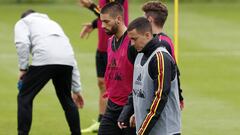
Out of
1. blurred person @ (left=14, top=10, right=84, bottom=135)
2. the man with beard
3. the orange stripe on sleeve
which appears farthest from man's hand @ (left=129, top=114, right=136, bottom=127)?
blurred person @ (left=14, top=10, right=84, bottom=135)

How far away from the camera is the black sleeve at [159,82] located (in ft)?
24.1

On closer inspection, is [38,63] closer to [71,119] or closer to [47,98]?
[71,119]

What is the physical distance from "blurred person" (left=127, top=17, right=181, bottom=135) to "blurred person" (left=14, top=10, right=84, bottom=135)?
2900 mm

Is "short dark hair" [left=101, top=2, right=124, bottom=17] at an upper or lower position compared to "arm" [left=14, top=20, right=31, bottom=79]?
upper

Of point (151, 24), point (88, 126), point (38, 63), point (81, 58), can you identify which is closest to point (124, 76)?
point (151, 24)

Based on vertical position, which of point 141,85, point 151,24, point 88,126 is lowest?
point 88,126

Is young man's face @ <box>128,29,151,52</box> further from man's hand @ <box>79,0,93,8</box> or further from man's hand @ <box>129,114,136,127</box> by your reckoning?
man's hand @ <box>79,0,93,8</box>

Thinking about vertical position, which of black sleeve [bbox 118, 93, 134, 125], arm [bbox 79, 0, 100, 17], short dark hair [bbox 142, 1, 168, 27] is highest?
arm [bbox 79, 0, 100, 17]

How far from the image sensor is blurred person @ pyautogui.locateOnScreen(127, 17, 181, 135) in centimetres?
738

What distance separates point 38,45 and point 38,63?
0.24 metres

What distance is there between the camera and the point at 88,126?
12070 millimetres

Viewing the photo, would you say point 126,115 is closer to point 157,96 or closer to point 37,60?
point 157,96

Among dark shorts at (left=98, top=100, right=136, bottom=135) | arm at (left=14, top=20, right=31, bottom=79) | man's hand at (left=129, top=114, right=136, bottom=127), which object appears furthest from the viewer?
arm at (left=14, top=20, right=31, bottom=79)

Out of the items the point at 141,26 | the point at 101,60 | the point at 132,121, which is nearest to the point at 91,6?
the point at 101,60
